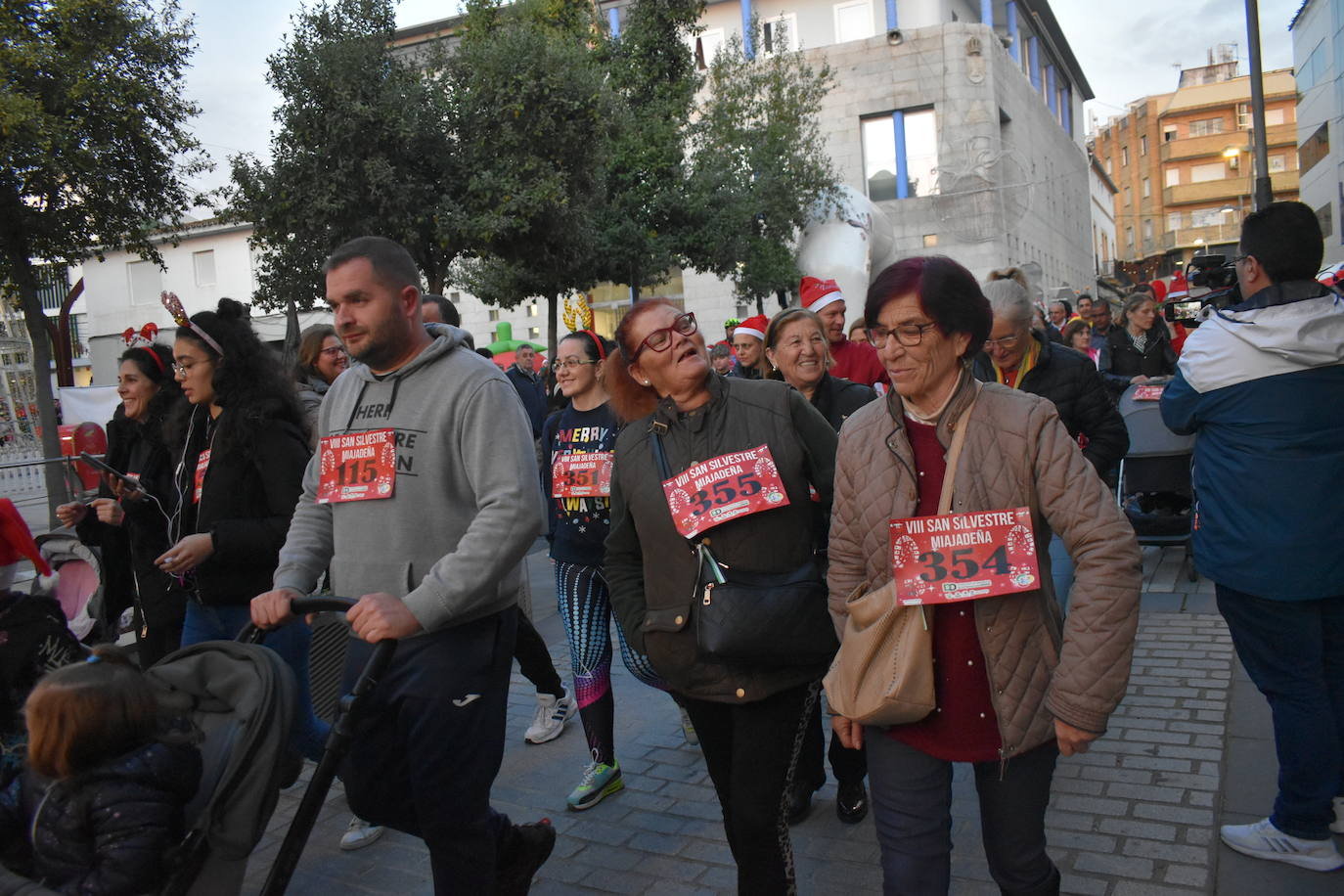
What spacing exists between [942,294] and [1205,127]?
3845 inches

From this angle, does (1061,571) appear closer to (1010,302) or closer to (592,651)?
(1010,302)

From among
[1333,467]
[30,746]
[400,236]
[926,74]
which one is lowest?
[30,746]

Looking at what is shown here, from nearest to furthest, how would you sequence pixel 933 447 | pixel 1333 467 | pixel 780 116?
pixel 933 447 < pixel 1333 467 < pixel 780 116

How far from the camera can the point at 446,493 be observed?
9.01ft

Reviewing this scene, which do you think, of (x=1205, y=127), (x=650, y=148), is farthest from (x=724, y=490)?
(x=1205, y=127)

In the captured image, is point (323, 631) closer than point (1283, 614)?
No

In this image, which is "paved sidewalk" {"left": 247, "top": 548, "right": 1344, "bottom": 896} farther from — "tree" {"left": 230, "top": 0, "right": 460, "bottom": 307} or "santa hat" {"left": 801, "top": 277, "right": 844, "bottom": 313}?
"tree" {"left": 230, "top": 0, "right": 460, "bottom": 307}

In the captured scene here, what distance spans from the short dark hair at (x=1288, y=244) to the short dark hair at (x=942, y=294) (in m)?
1.45

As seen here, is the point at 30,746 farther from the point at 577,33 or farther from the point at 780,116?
the point at 780,116

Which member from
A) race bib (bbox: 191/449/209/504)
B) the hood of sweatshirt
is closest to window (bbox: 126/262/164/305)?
race bib (bbox: 191/449/209/504)

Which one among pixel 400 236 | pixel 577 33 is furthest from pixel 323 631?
pixel 577 33

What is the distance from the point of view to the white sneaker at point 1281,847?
10.7ft

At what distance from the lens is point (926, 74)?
3791 centimetres

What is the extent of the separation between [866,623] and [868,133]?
3965cm
